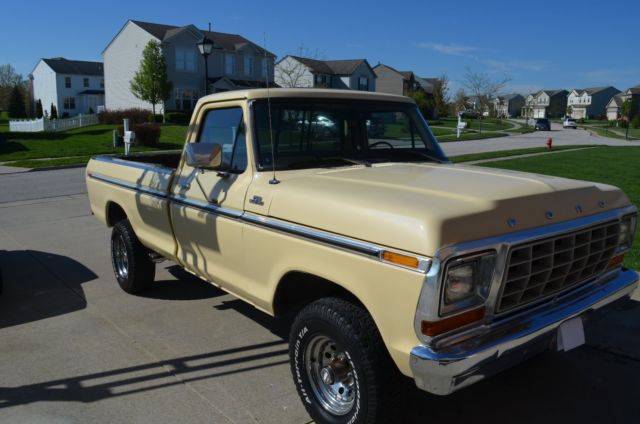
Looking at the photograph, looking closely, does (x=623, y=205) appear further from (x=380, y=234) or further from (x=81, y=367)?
(x=81, y=367)

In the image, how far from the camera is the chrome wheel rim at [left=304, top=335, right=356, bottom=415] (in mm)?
3025

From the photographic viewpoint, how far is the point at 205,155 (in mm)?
3711

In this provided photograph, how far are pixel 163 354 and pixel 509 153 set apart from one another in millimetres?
20870

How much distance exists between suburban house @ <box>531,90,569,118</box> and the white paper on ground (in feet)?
481

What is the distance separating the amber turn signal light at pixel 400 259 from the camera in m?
2.46

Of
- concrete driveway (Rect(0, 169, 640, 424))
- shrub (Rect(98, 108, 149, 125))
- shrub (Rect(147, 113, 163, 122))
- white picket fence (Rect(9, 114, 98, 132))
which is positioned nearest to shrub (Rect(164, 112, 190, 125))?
shrub (Rect(147, 113, 163, 122))

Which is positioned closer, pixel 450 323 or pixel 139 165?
pixel 450 323

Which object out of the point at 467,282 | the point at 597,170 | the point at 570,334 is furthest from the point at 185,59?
the point at 467,282

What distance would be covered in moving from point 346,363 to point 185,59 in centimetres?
4851

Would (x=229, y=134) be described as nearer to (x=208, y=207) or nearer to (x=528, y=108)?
(x=208, y=207)

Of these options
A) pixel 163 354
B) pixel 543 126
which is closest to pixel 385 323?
pixel 163 354

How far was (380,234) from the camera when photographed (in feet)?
8.64

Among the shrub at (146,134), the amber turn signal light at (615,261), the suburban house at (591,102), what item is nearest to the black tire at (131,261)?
the amber turn signal light at (615,261)

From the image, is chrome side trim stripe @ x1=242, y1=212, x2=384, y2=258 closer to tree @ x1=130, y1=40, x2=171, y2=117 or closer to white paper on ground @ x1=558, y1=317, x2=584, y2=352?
white paper on ground @ x1=558, y1=317, x2=584, y2=352
